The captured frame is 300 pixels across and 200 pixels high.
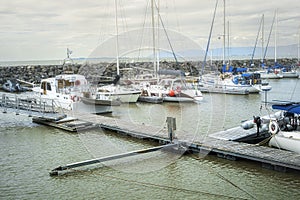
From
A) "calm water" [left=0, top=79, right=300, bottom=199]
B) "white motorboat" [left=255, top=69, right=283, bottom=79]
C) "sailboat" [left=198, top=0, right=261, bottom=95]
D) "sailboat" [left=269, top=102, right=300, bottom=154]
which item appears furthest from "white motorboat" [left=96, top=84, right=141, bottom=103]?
"white motorboat" [left=255, top=69, right=283, bottom=79]

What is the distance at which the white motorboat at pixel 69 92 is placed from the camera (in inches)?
901

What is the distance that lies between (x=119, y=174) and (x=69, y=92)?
43.0 feet

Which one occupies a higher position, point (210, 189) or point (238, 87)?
point (238, 87)

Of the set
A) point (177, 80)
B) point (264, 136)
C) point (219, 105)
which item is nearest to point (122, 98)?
point (177, 80)

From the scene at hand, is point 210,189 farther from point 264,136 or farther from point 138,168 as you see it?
point 264,136

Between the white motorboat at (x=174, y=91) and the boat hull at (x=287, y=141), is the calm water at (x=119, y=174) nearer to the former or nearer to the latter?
the boat hull at (x=287, y=141)

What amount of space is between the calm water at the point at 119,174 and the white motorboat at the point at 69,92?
15.8 feet

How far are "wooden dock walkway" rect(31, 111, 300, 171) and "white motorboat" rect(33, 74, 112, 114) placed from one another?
5413 mm

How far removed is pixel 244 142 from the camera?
1477 centimetres

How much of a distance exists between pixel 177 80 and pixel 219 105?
13.8 ft

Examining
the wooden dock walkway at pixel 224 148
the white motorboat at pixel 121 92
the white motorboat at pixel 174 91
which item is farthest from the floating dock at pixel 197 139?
the white motorboat at pixel 174 91

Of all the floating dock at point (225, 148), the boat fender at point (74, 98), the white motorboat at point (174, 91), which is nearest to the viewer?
the floating dock at point (225, 148)

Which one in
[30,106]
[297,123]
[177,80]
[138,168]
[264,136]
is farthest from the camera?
[177,80]

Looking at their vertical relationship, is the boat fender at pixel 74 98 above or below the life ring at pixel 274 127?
above
